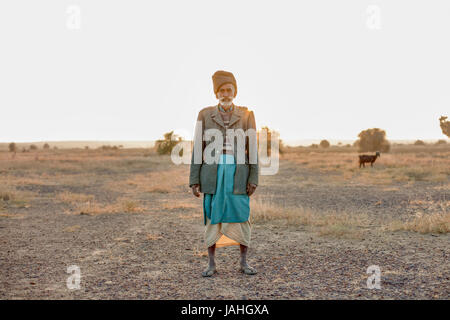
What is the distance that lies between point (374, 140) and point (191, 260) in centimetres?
5683

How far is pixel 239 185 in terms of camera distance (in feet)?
15.2

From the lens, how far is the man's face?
4727mm

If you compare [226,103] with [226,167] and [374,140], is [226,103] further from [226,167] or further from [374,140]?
[374,140]

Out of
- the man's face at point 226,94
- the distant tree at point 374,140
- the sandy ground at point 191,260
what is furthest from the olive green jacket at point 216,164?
the distant tree at point 374,140

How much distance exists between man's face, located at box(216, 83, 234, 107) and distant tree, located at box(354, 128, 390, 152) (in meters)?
57.2

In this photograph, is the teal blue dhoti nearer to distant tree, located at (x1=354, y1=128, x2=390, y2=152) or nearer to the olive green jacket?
the olive green jacket

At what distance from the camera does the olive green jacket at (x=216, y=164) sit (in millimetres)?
4633

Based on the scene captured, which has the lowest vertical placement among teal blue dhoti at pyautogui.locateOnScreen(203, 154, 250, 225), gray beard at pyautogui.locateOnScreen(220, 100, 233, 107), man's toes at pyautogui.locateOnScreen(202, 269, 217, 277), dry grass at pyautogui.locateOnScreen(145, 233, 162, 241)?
dry grass at pyautogui.locateOnScreen(145, 233, 162, 241)

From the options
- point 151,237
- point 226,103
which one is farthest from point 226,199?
point 151,237

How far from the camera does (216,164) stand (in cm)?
463

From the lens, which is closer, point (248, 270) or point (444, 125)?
point (248, 270)

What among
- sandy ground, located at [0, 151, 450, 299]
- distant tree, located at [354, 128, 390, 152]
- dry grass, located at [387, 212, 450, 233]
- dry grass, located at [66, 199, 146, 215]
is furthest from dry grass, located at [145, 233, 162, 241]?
distant tree, located at [354, 128, 390, 152]
